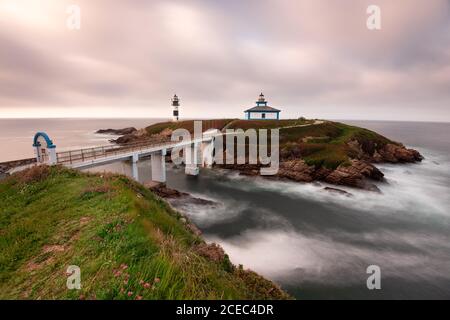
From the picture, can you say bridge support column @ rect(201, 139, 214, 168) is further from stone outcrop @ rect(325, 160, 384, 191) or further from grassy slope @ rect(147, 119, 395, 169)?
stone outcrop @ rect(325, 160, 384, 191)

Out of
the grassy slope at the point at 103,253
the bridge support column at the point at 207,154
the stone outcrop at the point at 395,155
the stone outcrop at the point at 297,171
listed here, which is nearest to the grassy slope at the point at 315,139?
the stone outcrop at the point at 297,171

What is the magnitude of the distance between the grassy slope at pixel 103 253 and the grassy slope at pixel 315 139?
37733 millimetres

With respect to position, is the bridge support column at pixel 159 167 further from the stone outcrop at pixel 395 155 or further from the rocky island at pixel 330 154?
the stone outcrop at pixel 395 155

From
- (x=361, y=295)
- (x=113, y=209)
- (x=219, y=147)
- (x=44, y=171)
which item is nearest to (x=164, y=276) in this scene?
(x=113, y=209)

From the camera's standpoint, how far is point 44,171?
16172 millimetres

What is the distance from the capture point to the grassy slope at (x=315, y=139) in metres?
42.3

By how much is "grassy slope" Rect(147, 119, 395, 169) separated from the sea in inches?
318

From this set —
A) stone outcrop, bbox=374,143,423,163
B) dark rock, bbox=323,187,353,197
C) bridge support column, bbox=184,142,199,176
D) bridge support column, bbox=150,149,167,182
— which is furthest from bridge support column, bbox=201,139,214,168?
stone outcrop, bbox=374,143,423,163

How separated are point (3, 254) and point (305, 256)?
19034mm

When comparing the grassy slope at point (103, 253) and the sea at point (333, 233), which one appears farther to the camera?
the sea at point (333, 233)

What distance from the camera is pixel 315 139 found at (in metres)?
52.8

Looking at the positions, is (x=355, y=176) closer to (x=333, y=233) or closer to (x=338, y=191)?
(x=338, y=191)

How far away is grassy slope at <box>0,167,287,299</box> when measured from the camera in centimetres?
557

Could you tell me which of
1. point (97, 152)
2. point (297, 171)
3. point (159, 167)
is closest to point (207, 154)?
point (159, 167)
